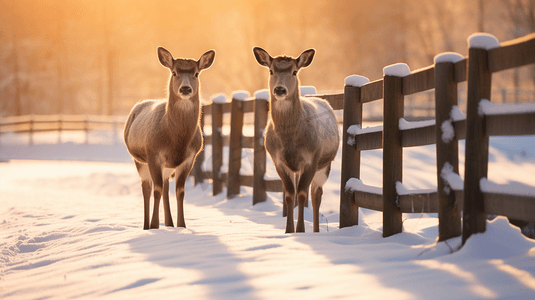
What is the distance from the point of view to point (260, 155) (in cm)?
909

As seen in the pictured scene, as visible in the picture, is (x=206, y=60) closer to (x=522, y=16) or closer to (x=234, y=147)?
(x=234, y=147)

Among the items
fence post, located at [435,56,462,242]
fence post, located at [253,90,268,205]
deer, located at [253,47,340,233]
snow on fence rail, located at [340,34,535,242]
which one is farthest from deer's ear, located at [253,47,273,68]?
fence post, located at [435,56,462,242]

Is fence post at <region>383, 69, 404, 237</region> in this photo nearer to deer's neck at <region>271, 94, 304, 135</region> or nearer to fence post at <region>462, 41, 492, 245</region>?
fence post at <region>462, 41, 492, 245</region>

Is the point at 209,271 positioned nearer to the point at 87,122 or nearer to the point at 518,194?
the point at 518,194

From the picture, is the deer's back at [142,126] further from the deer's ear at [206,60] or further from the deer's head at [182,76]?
the deer's ear at [206,60]

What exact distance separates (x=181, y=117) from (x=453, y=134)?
360 centimetres

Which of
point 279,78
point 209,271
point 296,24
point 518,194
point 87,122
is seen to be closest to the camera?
point 518,194

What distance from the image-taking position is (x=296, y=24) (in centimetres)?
3578

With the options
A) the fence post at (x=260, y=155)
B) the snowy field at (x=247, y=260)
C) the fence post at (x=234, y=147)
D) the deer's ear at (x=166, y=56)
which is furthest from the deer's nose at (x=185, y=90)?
the fence post at (x=234, y=147)

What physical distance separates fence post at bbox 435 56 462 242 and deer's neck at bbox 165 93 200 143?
3.42 meters

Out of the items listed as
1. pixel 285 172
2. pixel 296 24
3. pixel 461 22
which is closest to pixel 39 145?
pixel 296 24

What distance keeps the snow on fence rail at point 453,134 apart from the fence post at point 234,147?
4548 mm

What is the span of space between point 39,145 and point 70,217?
67.0 feet

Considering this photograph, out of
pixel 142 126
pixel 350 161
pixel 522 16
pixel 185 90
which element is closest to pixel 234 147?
pixel 142 126
